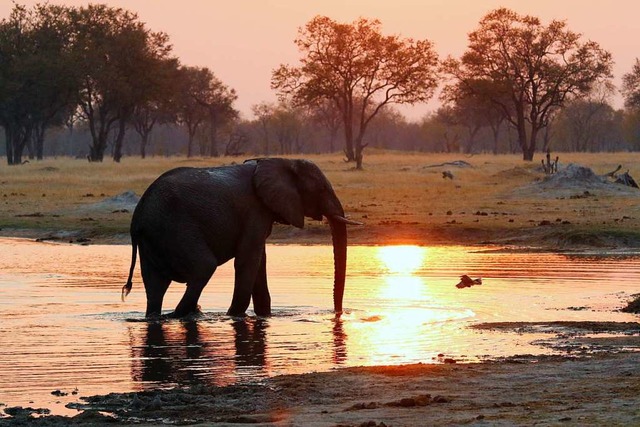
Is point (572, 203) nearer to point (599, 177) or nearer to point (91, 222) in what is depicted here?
point (599, 177)

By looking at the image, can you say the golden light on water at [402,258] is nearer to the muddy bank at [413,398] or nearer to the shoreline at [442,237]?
the shoreline at [442,237]

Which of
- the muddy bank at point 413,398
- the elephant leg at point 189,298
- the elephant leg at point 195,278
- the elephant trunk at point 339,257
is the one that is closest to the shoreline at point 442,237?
the elephant trunk at point 339,257

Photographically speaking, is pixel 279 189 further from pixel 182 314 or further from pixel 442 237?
pixel 442 237

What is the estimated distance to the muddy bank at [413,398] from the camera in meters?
8.27

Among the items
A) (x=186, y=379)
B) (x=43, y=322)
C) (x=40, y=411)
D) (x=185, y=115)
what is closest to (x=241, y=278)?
(x=43, y=322)

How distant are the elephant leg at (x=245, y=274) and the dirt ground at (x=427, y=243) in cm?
308

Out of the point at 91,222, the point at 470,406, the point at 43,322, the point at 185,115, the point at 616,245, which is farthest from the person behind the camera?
the point at 185,115

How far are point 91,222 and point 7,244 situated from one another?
439cm

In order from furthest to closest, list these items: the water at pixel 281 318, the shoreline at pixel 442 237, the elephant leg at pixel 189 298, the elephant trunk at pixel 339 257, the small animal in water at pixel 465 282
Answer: the shoreline at pixel 442 237 → the small animal in water at pixel 465 282 → the elephant trunk at pixel 339 257 → the elephant leg at pixel 189 298 → the water at pixel 281 318

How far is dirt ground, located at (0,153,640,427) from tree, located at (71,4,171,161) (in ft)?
54.3

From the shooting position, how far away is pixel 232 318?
15.0 metres

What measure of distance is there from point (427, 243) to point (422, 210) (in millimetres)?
6741

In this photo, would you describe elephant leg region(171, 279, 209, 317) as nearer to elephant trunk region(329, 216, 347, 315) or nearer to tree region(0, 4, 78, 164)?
elephant trunk region(329, 216, 347, 315)

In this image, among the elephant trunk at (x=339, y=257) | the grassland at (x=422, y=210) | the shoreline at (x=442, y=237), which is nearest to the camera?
the elephant trunk at (x=339, y=257)
